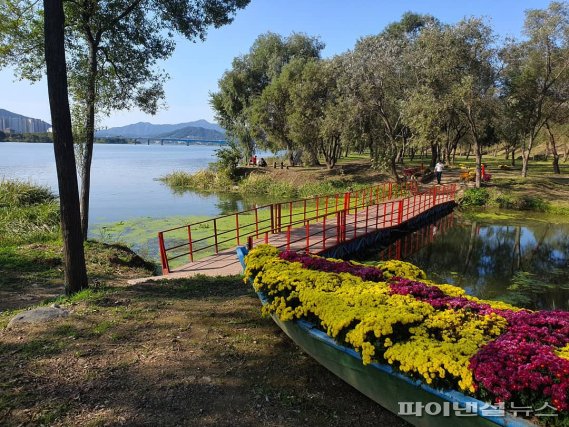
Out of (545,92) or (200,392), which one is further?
(545,92)

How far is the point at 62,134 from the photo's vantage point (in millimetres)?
6355

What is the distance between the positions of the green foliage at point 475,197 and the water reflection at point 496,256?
11.8 ft

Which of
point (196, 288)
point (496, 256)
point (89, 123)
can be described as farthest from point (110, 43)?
point (496, 256)

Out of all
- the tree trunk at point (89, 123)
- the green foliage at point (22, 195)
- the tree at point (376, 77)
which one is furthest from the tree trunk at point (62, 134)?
the tree at point (376, 77)

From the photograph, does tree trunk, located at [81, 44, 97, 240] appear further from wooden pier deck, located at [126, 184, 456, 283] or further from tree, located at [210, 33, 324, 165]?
tree, located at [210, 33, 324, 165]

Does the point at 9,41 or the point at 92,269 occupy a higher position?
the point at 9,41

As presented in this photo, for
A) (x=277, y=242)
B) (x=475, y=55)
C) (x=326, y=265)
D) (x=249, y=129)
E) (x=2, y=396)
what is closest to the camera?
(x=2, y=396)

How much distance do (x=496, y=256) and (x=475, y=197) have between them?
10406mm

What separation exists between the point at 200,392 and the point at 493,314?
2.99 metres

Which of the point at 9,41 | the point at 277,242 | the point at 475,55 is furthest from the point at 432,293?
the point at 475,55

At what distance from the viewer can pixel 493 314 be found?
12.9 feet

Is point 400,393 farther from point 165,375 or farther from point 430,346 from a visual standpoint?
point 165,375

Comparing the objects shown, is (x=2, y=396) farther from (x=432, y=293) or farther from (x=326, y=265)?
(x=432, y=293)

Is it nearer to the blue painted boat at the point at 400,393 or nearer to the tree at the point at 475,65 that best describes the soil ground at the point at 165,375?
the blue painted boat at the point at 400,393
